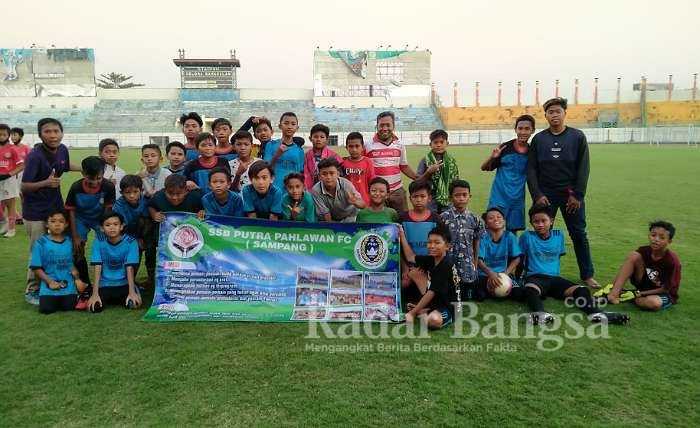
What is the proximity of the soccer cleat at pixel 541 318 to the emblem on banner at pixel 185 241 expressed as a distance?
3024 millimetres

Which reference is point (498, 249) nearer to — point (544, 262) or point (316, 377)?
point (544, 262)

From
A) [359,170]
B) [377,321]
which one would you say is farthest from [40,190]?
[377,321]

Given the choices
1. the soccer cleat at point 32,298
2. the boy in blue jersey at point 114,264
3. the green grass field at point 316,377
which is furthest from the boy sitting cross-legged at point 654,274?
the soccer cleat at point 32,298

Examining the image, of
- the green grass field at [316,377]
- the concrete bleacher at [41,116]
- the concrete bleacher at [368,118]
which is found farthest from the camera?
the concrete bleacher at [368,118]

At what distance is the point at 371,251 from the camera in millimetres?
4480

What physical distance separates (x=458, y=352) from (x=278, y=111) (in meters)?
51.3

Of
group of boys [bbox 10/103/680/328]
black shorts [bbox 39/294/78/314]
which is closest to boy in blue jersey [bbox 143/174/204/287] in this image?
group of boys [bbox 10/103/680/328]

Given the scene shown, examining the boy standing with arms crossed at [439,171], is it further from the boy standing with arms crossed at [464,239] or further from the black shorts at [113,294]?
the black shorts at [113,294]

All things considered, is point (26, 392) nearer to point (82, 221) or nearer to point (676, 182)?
point (82, 221)

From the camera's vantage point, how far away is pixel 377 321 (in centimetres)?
A: 405

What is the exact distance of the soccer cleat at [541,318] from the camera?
13.4ft

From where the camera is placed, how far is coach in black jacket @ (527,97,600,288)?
17.1ft

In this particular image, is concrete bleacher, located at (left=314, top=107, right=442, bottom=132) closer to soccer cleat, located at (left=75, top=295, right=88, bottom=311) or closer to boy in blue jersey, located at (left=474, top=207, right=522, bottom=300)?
boy in blue jersey, located at (left=474, top=207, right=522, bottom=300)

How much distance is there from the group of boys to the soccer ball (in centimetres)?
6
